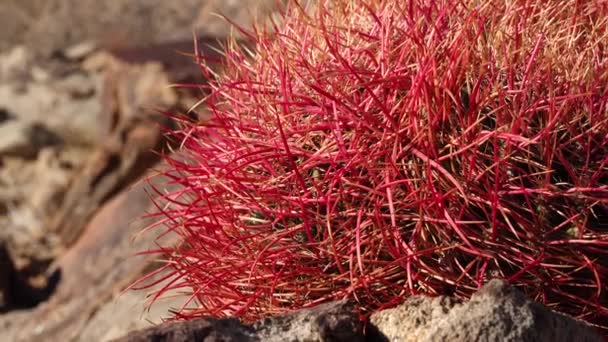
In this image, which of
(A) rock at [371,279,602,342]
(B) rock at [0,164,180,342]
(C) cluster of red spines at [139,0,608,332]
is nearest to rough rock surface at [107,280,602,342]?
(A) rock at [371,279,602,342]

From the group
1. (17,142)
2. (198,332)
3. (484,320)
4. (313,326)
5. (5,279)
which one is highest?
(17,142)

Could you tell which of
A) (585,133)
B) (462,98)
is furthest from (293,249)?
(585,133)

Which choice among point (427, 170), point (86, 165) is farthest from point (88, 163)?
point (427, 170)

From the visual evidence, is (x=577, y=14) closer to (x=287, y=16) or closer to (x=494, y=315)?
(x=287, y=16)

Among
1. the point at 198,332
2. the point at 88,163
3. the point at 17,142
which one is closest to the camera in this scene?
the point at 198,332

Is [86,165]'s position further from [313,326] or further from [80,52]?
[313,326]

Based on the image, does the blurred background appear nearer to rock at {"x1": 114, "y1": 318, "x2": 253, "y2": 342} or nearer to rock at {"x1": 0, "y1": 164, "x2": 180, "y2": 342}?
rock at {"x1": 0, "y1": 164, "x2": 180, "y2": 342}
